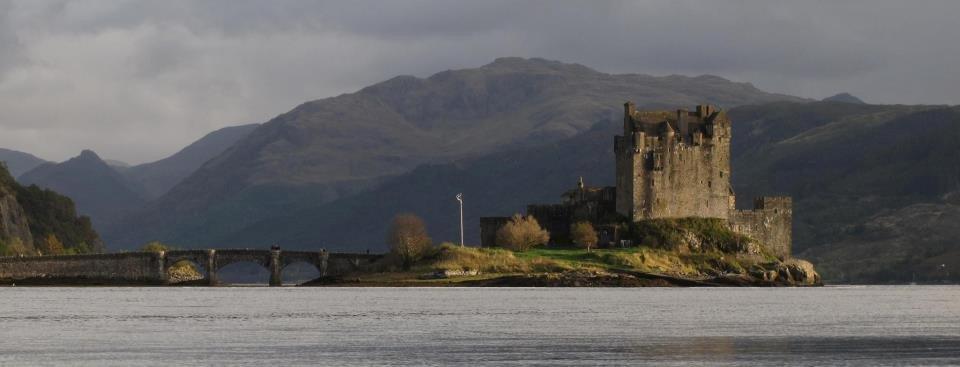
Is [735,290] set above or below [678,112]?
below

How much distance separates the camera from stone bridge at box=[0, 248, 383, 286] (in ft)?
594

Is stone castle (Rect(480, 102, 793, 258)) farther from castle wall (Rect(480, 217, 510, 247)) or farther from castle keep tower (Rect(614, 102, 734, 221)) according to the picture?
castle wall (Rect(480, 217, 510, 247))

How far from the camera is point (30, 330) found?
8106cm

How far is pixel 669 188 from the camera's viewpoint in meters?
175

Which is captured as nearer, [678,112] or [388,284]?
[388,284]

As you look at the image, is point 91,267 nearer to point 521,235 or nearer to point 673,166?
point 521,235

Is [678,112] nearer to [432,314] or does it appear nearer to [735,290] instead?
[735,290]

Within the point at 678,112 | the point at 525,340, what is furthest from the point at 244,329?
the point at 678,112

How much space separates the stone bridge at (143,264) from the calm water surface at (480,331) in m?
54.4

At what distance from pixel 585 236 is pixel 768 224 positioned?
74.8 ft

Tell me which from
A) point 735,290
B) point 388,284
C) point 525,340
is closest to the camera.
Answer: point 525,340

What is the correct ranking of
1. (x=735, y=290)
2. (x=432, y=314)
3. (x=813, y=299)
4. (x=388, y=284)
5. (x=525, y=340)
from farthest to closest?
Result: (x=388, y=284), (x=735, y=290), (x=813, y=299), (x=432, y=314), (x=525, y=340)

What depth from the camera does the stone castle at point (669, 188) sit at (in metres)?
174

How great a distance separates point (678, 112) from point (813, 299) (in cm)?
5177
